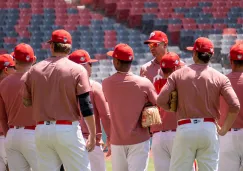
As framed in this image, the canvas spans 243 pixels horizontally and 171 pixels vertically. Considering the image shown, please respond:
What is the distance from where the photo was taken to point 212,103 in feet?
21.9

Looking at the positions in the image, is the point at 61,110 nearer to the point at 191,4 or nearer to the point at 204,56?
the point at 204,56

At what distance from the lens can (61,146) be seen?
249 inches

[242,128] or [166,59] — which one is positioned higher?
[166,59]

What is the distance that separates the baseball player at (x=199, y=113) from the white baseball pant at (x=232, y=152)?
0.66 metres

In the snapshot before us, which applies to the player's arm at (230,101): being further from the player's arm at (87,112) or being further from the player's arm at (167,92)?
the player's arm at (87,112)

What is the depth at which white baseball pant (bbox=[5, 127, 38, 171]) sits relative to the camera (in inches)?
292

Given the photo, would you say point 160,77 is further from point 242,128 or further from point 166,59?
point 242,128

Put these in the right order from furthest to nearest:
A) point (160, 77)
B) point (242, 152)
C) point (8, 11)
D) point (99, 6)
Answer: point (99, 6), point (8, 11), point (160, 77), point (242, 152)

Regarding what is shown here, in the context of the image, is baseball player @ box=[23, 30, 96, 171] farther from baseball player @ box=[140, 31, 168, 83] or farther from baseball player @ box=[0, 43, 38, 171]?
baseball player @ box=[140, 31, 168, 83]

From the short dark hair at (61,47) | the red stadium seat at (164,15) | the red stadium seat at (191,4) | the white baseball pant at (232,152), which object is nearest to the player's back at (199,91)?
the white baseball pant at (232,152)

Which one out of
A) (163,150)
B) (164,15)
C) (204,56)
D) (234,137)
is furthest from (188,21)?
(204,56)

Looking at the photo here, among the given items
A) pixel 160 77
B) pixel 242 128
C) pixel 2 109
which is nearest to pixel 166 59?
pixel 160 77

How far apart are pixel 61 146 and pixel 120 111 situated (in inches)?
46.7

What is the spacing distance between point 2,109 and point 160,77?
6.41 ft
